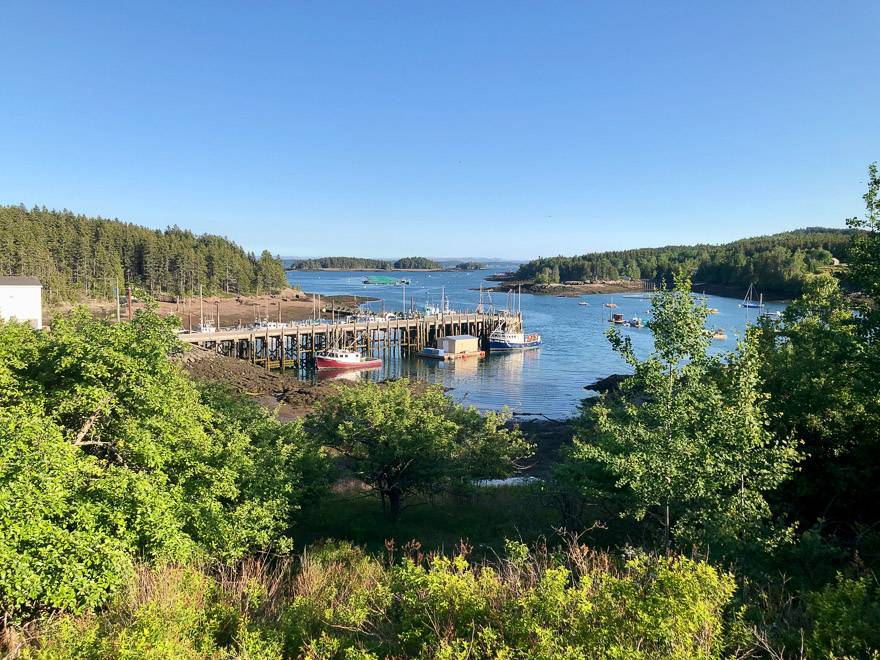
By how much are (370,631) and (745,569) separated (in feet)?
20.3

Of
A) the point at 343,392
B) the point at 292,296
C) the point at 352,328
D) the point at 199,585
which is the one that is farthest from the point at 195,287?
the point at 199,585

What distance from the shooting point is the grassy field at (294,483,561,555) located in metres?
15.8

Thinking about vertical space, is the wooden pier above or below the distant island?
below

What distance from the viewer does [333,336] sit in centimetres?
6316

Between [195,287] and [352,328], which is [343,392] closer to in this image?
[352,328]

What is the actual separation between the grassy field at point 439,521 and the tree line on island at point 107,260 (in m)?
75.8

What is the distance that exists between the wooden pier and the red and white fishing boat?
374cm

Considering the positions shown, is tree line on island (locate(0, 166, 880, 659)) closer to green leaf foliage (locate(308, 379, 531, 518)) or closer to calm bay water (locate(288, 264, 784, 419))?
green leaf foliage (locate(308, 379, 531, 518))

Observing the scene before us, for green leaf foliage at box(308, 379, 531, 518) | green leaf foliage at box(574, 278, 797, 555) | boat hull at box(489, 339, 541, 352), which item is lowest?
boat hull at box(489, 339, 541, 352)

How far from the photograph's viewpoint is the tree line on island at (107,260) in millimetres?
82812

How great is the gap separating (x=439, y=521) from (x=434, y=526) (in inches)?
24.8

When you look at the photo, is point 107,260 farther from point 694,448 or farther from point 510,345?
point 694,448

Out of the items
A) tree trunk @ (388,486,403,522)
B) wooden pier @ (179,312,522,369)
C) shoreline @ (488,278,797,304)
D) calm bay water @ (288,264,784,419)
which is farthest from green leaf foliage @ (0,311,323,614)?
shoreline @ (488,278,797,304)

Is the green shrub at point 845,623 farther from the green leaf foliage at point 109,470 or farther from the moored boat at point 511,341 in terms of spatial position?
the moored boat at point 511,341
